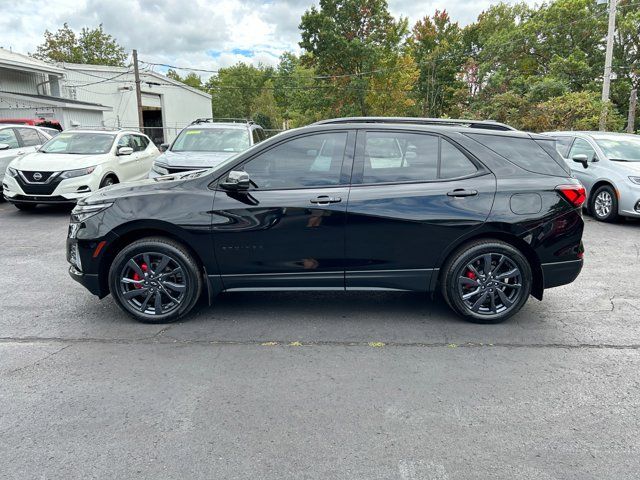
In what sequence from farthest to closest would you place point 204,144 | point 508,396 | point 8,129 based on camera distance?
point 8,129, point 204,144, point 508,396

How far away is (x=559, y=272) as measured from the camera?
4.34m

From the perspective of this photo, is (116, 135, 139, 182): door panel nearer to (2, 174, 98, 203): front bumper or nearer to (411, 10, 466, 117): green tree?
(2, 174, 98, 203): front bumper

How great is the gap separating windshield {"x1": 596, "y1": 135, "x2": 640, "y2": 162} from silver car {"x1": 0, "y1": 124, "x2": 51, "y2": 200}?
1262 centimetres

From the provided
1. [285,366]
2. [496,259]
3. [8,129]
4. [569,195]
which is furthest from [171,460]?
[8,129]

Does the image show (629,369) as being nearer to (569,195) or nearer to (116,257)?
(569,195)

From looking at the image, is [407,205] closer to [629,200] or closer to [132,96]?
[629,200]

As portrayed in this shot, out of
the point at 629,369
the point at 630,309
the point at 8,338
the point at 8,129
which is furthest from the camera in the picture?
the point at 8,129

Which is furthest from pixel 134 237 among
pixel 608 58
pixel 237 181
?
pixel 608 58

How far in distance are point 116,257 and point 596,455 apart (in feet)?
12.6

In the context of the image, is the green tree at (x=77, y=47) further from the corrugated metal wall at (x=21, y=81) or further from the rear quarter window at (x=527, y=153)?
the rear quarter window at (x=527, y=153)

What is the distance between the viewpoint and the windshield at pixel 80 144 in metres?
10.1

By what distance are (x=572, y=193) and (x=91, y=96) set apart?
36.6 m

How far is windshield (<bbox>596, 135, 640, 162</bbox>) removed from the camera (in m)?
9.30

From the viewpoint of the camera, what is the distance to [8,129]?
11.5 m
